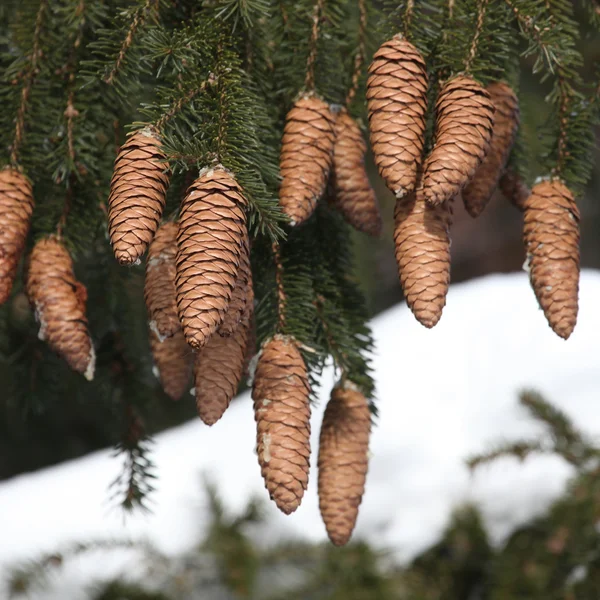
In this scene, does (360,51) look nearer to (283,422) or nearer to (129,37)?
(129,37)

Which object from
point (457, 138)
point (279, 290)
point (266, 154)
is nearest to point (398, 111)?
point (457, 138)

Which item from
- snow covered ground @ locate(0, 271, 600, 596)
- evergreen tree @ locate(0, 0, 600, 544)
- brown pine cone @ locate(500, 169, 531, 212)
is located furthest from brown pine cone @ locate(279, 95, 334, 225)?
snow covered ground @ locate(0, 271, 600, 596)

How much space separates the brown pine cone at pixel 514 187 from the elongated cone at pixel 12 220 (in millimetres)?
718

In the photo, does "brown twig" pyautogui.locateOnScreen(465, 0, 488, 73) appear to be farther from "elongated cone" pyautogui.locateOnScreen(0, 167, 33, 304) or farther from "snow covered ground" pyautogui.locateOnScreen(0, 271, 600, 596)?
"snow covered ground" pyautogui.locateOnScreen(0, 271, 600, 596)

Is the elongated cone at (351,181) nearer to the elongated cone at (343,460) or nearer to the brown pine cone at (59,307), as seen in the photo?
the elongated cone at (343,460)

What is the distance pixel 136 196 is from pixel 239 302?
17cm

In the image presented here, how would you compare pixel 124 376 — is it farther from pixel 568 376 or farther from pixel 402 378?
pixel 568 376

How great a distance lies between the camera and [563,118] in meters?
1.05

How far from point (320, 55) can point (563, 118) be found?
355 millimetres

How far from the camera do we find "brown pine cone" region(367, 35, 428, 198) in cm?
86

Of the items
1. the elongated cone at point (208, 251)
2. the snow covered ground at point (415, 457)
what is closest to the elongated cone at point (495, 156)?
the elongated cone at point (208, 251)

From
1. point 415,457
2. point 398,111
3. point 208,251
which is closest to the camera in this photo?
point 208,251

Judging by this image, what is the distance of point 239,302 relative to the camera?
2.85 feet

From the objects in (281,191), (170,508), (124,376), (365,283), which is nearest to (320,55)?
(281,191)
